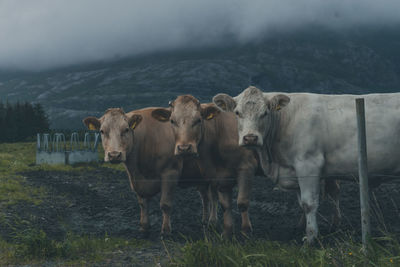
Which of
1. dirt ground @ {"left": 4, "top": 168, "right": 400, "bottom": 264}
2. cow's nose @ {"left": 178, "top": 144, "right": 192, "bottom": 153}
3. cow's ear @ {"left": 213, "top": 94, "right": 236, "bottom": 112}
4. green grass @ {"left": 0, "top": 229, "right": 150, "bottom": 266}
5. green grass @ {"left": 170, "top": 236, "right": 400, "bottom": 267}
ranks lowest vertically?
dirt ground @ {"left": 4, "top": 168, "right": 400, "bottom": 264}

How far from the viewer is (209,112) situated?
8281 mm

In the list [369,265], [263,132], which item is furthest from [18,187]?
[369,265]

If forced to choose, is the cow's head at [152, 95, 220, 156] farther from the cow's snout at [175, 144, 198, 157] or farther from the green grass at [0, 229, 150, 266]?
the green grass at [0, 229, 150, 266]

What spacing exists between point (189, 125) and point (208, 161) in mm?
1016

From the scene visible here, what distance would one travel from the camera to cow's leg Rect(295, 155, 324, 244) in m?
7.03

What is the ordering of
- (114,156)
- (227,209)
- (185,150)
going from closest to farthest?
1. (185,150)
2. (114,156)
3. (227,209)

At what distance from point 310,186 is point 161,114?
3.09 meters

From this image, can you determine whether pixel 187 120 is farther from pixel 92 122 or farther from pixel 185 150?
pixel 92 122

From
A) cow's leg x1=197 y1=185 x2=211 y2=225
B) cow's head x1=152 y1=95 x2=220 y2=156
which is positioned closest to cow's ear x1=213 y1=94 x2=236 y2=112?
cow's head x1=152 y1=95 x2=220 y2=156

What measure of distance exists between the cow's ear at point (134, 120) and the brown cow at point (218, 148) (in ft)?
1.00

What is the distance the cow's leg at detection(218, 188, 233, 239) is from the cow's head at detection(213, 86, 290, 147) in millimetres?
1695

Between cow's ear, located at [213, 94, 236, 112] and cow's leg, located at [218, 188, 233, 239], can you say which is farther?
cow's leg, located at [218, 188, 233, 239]

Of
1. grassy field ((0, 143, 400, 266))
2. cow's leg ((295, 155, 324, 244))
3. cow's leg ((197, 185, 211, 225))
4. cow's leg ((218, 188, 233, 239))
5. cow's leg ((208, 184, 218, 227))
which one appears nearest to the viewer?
grassy field ((0, 143, 400, 266))

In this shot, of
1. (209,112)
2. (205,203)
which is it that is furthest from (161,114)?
(205,203)
